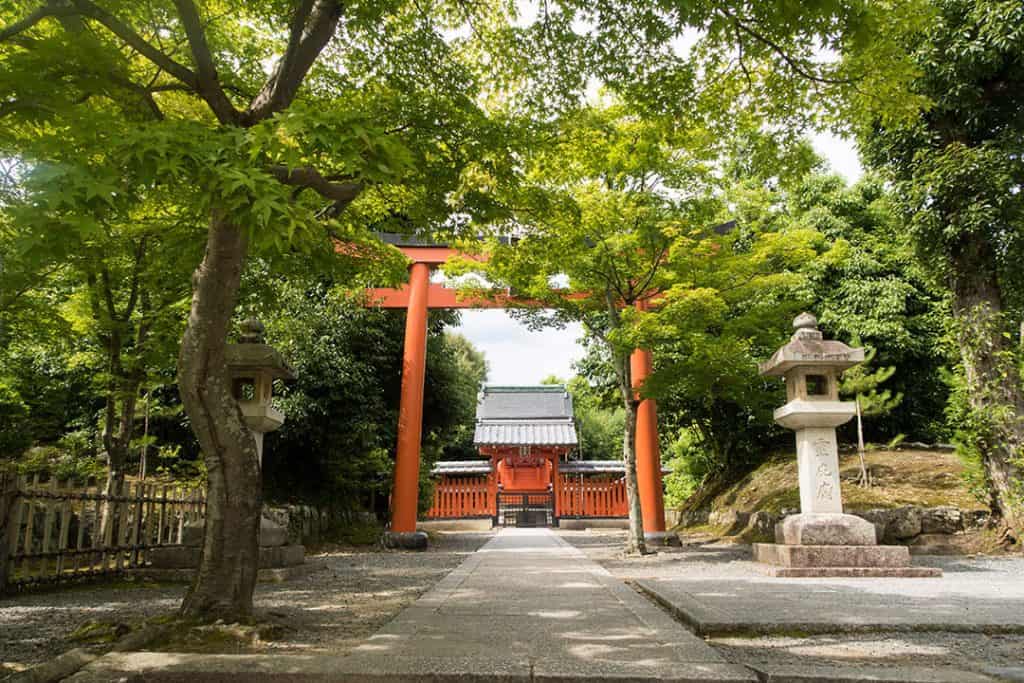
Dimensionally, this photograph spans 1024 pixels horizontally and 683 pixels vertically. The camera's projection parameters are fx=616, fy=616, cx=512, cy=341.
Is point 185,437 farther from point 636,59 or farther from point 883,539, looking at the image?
point 883,539

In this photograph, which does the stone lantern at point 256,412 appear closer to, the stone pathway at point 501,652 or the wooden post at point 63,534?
the wooden post at point 63,534

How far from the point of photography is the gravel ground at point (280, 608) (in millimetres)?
3395

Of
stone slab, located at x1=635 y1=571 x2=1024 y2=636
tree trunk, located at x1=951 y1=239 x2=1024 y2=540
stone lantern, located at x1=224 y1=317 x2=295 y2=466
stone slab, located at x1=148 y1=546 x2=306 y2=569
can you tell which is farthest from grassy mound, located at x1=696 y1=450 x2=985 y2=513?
stone lantern, located at x1=224 y1=317 x2=295 y2=466

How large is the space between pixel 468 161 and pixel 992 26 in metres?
8.18

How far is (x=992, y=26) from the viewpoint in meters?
8.28

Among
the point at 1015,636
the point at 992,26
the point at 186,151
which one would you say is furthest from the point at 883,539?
the point at 186,151

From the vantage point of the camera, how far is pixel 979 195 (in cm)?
859

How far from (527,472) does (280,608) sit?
62.5 ft

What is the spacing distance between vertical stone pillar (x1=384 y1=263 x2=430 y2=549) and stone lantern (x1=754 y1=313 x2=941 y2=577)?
621 cm

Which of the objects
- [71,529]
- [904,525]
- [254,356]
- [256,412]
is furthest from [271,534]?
[904,525]

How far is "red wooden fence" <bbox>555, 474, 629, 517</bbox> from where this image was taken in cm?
1841

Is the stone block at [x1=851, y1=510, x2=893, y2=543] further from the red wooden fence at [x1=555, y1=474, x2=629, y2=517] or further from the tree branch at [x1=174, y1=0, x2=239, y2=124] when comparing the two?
the red wooden fence at [x1=555, y1=474, x2=629, y2=517]

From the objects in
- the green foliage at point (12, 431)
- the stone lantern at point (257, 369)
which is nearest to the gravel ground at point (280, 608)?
the stone lantern at point (257, 369)

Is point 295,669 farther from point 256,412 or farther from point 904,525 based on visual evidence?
point 904,525
